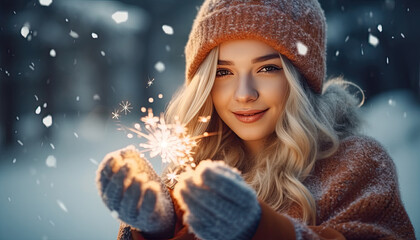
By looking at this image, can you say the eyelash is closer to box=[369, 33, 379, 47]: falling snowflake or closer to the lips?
the lips

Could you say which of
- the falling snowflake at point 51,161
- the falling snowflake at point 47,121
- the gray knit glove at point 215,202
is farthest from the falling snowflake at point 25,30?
the gray knit glove at point 215,202

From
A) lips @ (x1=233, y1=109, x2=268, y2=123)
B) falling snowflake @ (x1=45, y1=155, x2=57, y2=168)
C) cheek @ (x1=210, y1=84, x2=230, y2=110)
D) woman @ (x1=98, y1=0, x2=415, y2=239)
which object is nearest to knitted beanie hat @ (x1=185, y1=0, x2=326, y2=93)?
woman @ (x1=98, y1=0, x2=415, y2=239)

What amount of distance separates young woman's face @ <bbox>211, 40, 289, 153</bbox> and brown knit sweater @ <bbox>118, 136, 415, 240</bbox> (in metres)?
0.31

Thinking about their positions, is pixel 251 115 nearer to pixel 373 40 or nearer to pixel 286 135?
pixel 286 135

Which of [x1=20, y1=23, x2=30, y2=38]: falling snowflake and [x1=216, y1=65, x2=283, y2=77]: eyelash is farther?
[x1=20, y1=23, x2=30, y2=38]: falling snowflake

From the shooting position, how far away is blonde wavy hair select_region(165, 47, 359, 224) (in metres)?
1.61

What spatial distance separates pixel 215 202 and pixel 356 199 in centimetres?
69

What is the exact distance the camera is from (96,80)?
550 centimetres

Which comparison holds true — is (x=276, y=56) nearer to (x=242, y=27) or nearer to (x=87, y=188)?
(x=242, y=27)

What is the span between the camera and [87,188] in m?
4.58

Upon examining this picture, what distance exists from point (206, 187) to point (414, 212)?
11.4ft

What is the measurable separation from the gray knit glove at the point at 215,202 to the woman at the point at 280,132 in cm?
10

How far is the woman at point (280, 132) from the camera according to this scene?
1.37 m

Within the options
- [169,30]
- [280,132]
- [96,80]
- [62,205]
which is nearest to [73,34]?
[96,80]
